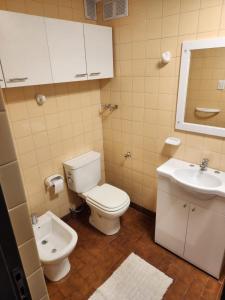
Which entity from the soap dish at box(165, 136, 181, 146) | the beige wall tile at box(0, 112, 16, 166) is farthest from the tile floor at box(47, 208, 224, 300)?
the beige wall tile at box(0, 112, 16, 166)

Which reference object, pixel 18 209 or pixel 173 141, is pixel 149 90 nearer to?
pixel 173 141

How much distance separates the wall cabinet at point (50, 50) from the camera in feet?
4.42

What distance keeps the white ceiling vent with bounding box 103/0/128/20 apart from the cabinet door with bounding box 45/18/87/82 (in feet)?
1.31

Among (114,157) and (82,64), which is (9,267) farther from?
(114,157)

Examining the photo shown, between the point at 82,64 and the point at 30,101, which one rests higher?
the point at 82,64

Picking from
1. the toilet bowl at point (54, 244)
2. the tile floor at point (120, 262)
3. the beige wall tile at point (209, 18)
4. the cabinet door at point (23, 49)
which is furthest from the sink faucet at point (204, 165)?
the cabinet door at point (23, 49)

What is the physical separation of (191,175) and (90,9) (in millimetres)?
1835

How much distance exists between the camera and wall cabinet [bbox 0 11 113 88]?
1348 millimetres

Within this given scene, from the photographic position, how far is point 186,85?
171cm

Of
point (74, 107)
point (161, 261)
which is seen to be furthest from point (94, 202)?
point (74, 107)

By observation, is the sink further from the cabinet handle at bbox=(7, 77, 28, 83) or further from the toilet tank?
the cabinet handle at bbox=(7, 77, 28, 83)

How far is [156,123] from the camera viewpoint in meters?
2.01

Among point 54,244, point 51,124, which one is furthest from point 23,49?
point 54,244

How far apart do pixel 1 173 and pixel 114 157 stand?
204cm
